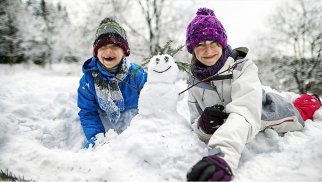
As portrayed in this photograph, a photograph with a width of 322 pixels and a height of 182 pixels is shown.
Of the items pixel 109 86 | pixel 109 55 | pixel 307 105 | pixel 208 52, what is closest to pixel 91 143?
pixel 109 86

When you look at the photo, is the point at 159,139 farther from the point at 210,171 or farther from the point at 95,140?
the point at 95,140

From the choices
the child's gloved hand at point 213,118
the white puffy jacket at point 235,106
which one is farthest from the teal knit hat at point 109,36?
the child's gloved hand at point 213,118

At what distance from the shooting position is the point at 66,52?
81.4 feet

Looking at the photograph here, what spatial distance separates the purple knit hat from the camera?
8.30 ft

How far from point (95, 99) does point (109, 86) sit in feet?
1.04

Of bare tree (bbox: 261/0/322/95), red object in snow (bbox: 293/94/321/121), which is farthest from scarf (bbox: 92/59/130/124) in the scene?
bare tree (bbox: 261/0/322/95)

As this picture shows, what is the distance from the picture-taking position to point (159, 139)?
2139 mm

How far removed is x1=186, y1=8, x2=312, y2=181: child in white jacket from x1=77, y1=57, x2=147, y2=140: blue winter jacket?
1005mm

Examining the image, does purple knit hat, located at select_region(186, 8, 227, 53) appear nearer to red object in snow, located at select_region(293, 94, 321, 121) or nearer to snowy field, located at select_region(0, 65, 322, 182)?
snowy field, located at select_region(0, 65, 322, 182)

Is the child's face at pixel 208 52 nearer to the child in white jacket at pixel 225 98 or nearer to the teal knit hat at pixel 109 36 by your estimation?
the child in white jacket at pixel 225 98

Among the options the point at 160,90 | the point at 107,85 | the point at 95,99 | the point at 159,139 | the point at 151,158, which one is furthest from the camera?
the point at 95,99

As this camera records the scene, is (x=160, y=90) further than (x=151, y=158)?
Yes

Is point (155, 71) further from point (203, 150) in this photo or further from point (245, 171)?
point (245, 171)

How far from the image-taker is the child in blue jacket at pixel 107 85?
3.35 meters
